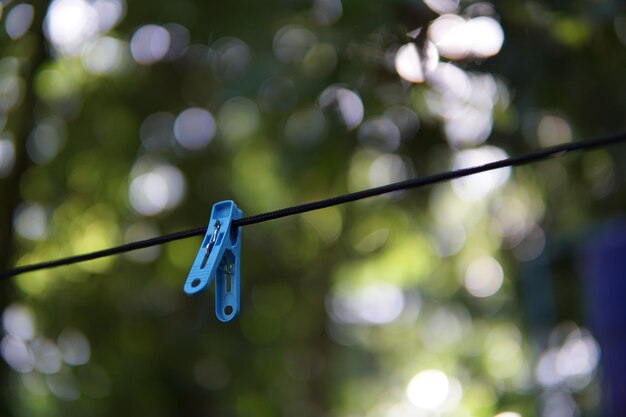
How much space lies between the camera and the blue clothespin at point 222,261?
7.52 ft

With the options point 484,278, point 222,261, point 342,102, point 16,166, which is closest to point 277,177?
point 342,102

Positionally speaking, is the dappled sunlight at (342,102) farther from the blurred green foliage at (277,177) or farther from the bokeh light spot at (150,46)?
the bokeh light spot at (150,46)

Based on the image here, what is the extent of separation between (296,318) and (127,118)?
3.90m

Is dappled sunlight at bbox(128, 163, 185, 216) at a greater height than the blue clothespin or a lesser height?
greater

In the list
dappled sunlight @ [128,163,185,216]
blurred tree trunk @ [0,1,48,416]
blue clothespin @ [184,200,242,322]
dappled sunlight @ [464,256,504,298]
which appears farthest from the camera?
dappled sunlight @ [464,256,504,298]

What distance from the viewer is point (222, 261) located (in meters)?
2.48

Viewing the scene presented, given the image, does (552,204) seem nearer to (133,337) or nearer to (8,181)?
(133,337)

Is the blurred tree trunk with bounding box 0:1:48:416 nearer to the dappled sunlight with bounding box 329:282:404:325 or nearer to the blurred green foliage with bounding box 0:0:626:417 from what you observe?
the blurred green foliage with bounding box 0:0:626:417

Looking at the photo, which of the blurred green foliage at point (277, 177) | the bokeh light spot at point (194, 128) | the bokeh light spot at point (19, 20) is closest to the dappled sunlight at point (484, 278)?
the blurred green foliage at point (277, 177)

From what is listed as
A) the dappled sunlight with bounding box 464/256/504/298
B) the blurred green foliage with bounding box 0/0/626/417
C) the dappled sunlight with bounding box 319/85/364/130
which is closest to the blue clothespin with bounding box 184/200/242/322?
the blurred green foliage with bounding box 0/0/626/417

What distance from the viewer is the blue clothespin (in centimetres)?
229

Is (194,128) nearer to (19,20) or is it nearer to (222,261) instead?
(19,20)

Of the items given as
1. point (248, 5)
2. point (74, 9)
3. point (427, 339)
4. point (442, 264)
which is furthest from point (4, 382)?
point (427, 339)

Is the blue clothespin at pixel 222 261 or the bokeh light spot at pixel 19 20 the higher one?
the bokeh light spot at pixel 19 20
